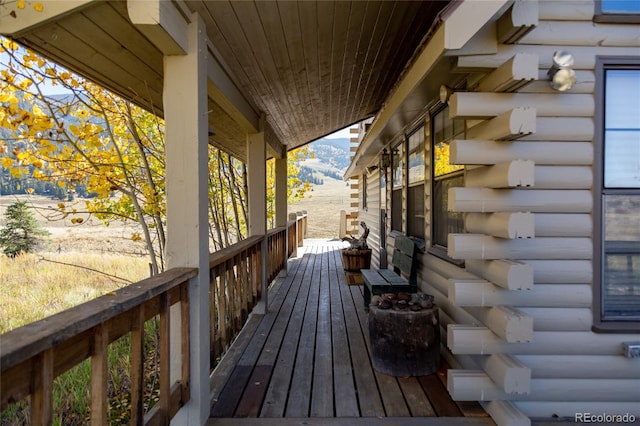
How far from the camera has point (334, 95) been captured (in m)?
4.65

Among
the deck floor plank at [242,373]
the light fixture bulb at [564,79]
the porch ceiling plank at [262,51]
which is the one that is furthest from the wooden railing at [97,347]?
the light fixture bulb at [564,79]

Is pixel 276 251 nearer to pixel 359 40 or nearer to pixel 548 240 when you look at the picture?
pixel 359 40

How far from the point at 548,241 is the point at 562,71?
0.92m

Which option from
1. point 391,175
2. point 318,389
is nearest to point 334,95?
point 391,175

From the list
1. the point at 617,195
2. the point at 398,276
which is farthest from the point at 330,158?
the point at 617,195

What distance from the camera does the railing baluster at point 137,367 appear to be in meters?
1.67

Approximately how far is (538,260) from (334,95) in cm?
306

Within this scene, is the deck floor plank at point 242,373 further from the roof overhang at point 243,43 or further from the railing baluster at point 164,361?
the roof overhang at point 243,43

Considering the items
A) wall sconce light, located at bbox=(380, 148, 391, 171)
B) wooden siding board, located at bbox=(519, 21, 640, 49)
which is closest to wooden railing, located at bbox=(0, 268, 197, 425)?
wooden siding board, located at bbox=(519, 21, 640, 49)

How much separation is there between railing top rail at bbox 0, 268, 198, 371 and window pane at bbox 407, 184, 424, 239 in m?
2.73

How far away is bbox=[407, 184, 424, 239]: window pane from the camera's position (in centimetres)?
399

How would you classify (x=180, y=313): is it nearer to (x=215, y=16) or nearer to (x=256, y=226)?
(x=215, y=16)

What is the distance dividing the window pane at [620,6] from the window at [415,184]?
1.80m

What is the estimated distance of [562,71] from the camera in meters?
2.15
